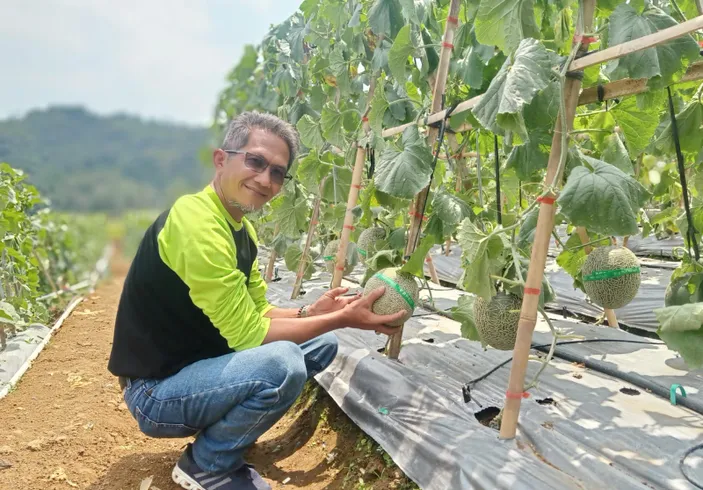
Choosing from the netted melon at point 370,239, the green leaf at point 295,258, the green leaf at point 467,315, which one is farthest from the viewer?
the green leaf at point 295,258

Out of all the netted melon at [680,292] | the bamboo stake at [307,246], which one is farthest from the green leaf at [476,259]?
the bamboo stake at [307,246]

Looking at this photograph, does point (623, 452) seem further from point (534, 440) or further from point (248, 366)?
point (248, 366)

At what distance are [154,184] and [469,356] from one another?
8.01 feet

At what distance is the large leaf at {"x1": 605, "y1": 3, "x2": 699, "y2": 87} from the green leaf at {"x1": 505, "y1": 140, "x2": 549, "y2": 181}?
1.99 ft

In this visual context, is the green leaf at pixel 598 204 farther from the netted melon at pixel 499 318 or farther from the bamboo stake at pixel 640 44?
the netted melon at pixel 499 318

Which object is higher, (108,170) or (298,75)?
(298,75)

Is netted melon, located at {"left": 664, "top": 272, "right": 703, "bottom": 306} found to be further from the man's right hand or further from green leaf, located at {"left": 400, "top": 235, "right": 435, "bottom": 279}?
the man's right hand

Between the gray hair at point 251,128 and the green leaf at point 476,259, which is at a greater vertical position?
the gray hair at point 251,128

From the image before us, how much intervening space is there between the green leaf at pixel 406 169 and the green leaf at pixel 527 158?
389mm

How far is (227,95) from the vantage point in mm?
7293

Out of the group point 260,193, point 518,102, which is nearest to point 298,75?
point 260,193

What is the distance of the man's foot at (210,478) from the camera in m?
2.14

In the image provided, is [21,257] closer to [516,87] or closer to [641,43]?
[516,87]

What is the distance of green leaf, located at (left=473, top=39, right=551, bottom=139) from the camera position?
1572 millimetres
